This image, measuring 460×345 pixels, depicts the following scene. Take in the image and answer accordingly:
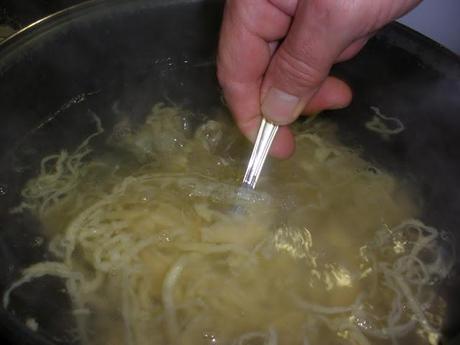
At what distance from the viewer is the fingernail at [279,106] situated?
1.20m

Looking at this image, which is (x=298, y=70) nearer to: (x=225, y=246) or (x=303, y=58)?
(x=303, y=58)

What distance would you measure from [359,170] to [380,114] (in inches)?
9.4

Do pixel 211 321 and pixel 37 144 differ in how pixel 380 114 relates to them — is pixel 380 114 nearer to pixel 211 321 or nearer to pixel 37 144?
pixel 211 321

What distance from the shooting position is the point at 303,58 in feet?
3.43

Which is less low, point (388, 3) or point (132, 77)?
point (388, 3)

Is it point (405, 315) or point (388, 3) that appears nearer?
point (388, 3)

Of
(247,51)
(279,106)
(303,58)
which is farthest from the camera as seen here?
(247,51)

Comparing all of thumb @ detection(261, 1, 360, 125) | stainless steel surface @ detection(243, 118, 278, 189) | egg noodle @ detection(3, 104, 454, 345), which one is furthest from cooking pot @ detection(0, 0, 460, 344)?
thumb @ detection(261, 1, 360, 125)

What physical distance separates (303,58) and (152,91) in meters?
0.74

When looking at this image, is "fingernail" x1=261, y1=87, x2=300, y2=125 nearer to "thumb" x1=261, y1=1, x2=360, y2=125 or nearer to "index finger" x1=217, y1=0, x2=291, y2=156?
"thumb" x1=261, y1=1, x2=360, y2=125

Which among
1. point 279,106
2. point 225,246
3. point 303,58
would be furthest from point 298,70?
point 225,246

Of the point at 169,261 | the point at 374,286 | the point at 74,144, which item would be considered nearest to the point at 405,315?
the point at 374,286

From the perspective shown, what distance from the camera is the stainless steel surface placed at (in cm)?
136

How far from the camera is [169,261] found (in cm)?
124
